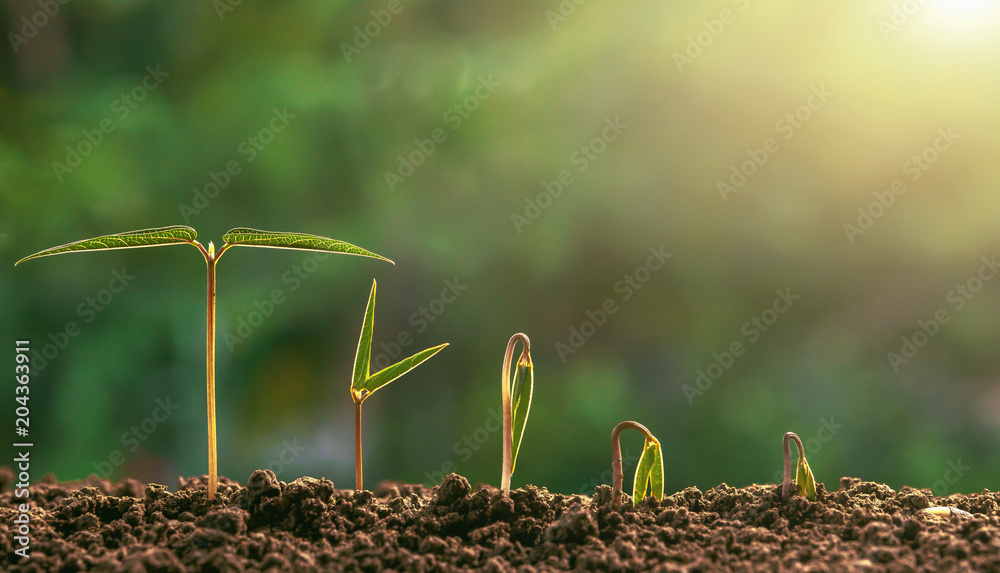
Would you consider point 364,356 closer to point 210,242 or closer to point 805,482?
point 210,242

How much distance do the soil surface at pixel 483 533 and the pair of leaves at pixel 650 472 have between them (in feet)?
0.08

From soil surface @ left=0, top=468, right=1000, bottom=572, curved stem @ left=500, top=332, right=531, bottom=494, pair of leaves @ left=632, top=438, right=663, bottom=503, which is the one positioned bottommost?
soil surface @ left=0, top=468, right=1000, bottom=572

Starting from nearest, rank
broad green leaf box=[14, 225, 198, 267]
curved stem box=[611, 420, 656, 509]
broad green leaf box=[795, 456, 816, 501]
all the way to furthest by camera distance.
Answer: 1. broad green leaf box=[14, 225, 198, 267]
2. curved stem box=[611, 420, 656, 509]
3. broad green leaf box=[795, 456, 816, 501]

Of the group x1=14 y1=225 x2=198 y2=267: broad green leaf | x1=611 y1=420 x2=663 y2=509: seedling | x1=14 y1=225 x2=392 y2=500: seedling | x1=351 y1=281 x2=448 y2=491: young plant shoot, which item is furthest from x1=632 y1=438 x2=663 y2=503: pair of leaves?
x1=14 y1=225 x2=198 y2=267: broad green leaf

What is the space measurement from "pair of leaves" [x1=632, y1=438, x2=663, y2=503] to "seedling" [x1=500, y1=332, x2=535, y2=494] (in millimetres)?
233

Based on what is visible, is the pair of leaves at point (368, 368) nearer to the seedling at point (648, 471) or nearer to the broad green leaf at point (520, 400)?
the broad green leaf at point (520, 400)

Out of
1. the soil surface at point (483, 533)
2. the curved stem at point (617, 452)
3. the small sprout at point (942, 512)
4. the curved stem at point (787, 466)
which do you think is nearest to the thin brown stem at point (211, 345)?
the soil surface at point (483, 533)

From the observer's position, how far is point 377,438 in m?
2.61

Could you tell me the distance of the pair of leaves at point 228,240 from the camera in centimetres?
112

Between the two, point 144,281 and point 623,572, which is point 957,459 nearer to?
point 623,572

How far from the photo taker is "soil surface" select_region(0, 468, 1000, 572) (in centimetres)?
99

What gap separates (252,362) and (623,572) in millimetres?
2017

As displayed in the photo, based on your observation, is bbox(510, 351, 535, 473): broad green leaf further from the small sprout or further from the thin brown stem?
the small sprout

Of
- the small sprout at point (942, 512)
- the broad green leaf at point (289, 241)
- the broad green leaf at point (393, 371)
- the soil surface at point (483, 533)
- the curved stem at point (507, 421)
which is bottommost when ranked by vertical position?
the small sprout at point (942, 512)
